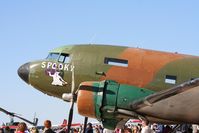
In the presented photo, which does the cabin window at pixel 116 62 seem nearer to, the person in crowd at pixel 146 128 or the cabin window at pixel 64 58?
the cabin window at pixel 64 58

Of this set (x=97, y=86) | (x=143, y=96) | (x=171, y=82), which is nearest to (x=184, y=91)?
(x=143, y=96)

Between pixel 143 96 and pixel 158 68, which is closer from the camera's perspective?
pixel 143 96

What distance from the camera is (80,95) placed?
1359 cm

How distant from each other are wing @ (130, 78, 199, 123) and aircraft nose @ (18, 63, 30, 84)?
6.09 meters

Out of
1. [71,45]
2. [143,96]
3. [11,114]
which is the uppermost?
[71,45]

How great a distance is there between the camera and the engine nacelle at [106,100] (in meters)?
13.4

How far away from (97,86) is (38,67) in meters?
4.65

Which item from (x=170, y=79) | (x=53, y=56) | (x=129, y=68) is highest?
(x=53, y=56)

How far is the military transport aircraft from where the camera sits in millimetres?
13062

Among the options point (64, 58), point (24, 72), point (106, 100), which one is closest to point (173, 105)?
point (106, 100)

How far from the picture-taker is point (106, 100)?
13.4m

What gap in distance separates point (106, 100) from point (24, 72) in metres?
5.68

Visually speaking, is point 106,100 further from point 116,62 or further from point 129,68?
point 116,62

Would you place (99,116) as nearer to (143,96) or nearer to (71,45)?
(143,96)
